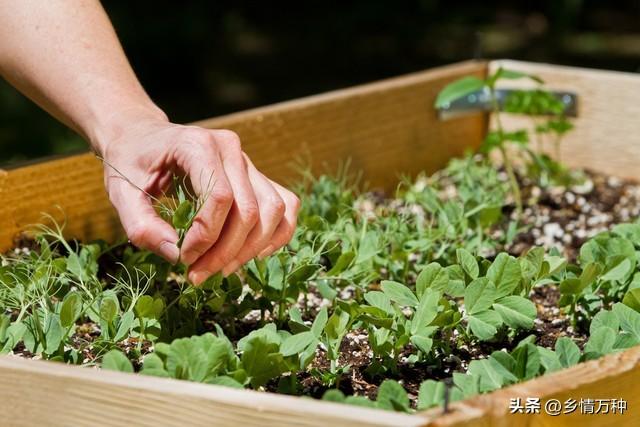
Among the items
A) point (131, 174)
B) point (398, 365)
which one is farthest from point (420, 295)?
point (131, 174)

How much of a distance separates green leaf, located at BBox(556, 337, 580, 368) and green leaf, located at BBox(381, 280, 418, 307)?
0.61 feet

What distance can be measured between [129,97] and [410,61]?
3751 mm

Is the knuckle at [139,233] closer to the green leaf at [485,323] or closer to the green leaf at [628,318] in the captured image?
the green leaf at [485,323]

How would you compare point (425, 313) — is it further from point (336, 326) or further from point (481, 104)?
point (481, 104)

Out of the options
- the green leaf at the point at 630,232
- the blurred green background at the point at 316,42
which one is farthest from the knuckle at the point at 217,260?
the blurred green background at the point at 316,42

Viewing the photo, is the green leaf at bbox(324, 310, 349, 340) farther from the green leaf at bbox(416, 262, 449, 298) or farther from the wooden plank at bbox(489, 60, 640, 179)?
the wooden plank at bbox(489, 60, 640, 179)

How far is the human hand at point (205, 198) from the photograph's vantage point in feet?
4.01

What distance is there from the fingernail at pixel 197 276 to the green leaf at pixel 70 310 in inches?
5.5

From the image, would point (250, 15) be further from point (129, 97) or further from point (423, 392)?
point (423, 392)

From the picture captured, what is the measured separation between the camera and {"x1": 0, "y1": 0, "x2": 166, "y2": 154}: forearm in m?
1.42

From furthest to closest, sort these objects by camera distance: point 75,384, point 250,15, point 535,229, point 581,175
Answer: point 250,15
point 581,175
point 535,229
point 75,384

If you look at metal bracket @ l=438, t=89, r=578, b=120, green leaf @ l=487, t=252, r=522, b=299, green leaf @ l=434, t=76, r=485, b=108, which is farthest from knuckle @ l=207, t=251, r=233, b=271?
metal bracket @ l=438, t=89, r=578, b=120

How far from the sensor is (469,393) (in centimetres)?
111

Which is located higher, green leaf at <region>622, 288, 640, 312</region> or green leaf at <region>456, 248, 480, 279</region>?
green leaf at <region>456, 248, 480, 279</region>
